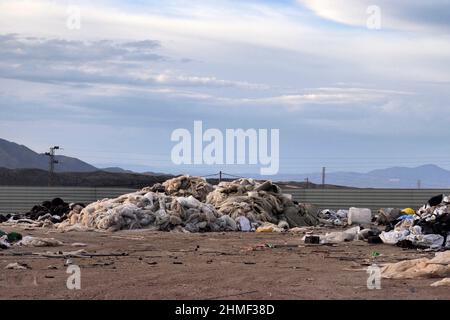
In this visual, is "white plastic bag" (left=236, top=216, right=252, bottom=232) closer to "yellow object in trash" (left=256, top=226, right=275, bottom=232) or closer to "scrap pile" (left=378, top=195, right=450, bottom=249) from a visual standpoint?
"yellow object in trash" (left=256, top=226, right=275, bottom=232)

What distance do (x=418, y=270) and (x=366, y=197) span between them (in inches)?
914

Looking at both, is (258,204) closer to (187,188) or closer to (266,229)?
(266,229)

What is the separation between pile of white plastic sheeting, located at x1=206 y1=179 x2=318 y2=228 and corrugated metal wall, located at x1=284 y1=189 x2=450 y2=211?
16.9 feet

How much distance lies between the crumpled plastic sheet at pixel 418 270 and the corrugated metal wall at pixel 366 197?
21987 mm

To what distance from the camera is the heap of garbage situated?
25.8 m

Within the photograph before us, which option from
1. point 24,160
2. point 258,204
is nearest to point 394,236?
point 258,204

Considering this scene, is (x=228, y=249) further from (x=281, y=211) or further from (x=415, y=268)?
(x=281, y=211)

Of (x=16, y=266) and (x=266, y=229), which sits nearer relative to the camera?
(x=16, y=266)

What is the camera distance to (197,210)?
2680 cm

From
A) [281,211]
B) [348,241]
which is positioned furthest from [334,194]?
[348,241]

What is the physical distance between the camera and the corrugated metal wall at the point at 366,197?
114 feet

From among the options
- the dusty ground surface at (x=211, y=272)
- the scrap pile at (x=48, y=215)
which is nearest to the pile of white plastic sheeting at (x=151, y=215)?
the scrap pile at (x=48, y=215)

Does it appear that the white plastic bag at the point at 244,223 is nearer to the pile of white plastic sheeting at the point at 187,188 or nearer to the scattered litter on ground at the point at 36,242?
the pile of white plastic sheeting at the point at 187,188

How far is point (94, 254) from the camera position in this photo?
1652 centimetres
